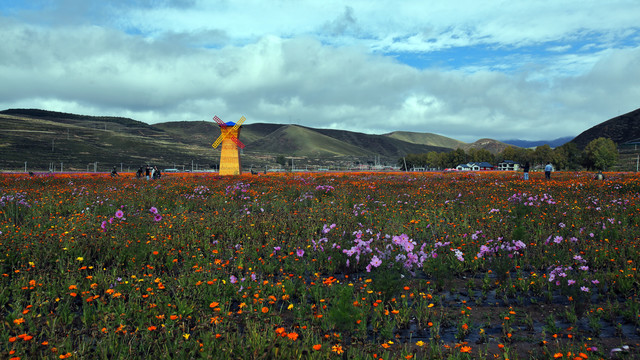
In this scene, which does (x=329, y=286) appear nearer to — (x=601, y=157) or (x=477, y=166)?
(x=601, y=157)

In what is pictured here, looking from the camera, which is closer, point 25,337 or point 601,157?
point 25,337

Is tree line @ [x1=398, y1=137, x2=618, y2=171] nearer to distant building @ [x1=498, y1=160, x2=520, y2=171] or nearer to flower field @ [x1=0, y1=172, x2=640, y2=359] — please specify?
distant building @ [x1=498, y1=160, x2=520, y2=171]

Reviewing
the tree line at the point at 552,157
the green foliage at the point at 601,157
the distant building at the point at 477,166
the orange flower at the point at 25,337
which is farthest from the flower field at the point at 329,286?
the distant building at the point at 477,166

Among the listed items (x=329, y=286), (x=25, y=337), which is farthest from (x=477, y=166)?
(x=25, y=337)

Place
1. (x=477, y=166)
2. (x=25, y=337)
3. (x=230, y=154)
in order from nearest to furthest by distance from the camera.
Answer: (x=25, y=337)
(x=230, y=154)
(x=477, y=166)

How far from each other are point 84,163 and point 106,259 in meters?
116

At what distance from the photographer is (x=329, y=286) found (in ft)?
18.8

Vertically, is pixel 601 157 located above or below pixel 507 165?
above

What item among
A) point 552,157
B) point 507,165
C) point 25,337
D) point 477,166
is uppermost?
point 552,157

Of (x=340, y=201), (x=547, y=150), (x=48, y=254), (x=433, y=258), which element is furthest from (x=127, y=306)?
(x=547, y=150)

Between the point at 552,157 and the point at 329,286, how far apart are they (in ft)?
379

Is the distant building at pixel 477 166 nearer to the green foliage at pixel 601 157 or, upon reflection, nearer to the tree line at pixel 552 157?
the tree line at pixel 552 157

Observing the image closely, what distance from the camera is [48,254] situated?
6.42 metres

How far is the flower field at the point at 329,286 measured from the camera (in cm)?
389
